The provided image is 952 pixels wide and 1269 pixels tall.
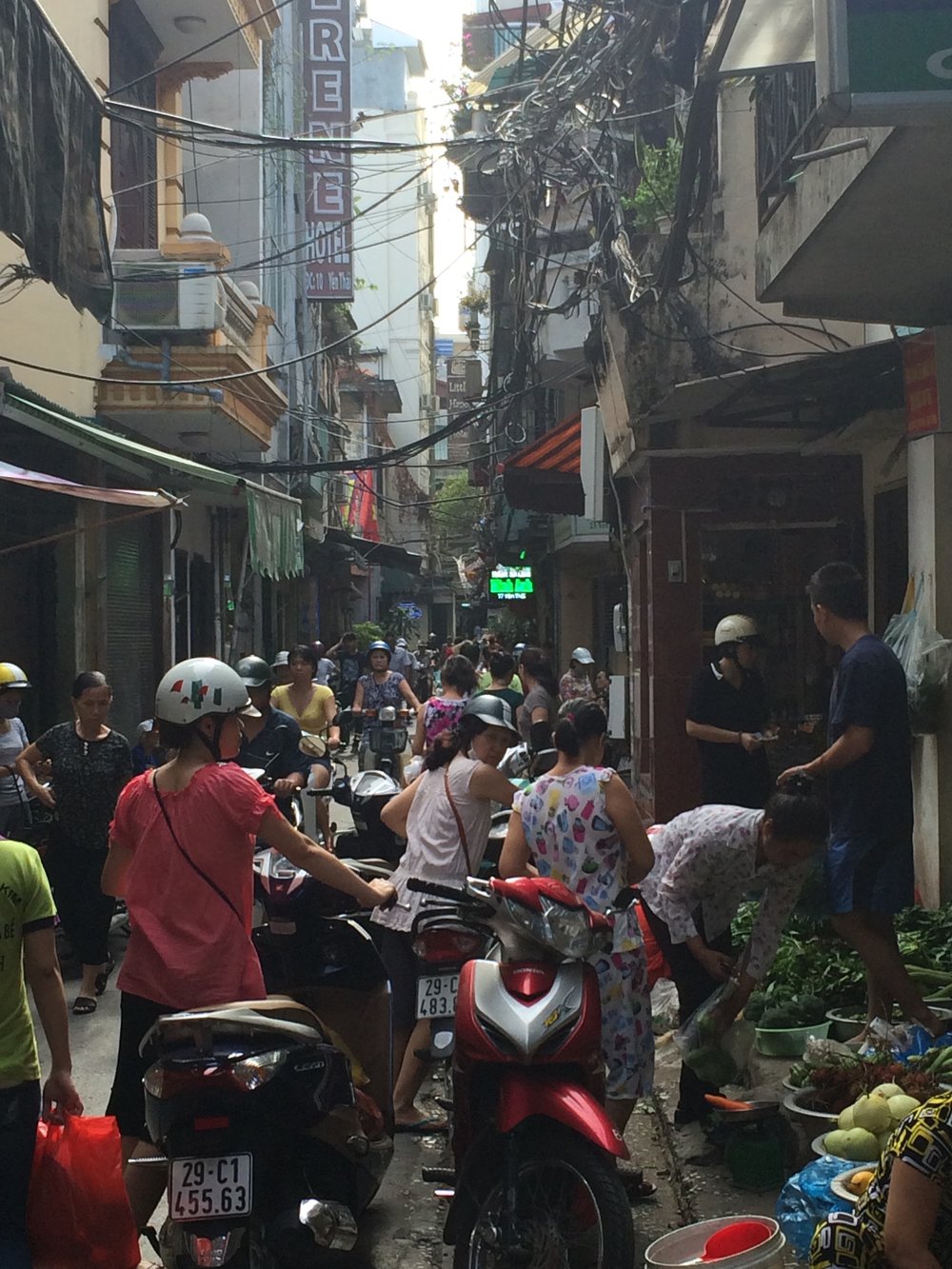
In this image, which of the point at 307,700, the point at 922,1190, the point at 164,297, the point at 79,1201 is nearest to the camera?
the point at 922,1190

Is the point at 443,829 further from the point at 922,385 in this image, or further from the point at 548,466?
the point at 548,466

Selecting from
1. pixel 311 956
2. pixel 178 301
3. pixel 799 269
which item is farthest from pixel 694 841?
pixel 178 301

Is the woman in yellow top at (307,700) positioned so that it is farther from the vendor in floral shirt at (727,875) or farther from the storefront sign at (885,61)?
the storefront sign at (885,61)

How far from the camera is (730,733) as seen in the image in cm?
809

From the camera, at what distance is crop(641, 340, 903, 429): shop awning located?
8227 mm

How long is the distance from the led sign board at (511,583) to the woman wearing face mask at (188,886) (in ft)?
83.3

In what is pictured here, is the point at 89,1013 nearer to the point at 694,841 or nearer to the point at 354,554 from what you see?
the point at 694,841

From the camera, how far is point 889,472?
1036 cm

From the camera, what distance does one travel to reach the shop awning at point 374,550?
3381cm

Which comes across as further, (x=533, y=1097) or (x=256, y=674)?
(x=256, y=674)

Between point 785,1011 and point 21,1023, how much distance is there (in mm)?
3876

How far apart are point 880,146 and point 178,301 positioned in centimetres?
1161

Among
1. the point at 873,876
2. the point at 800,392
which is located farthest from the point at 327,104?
the point at 873,876

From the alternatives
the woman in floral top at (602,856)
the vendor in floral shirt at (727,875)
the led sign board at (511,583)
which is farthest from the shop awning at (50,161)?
the led sign board at (511,583)
